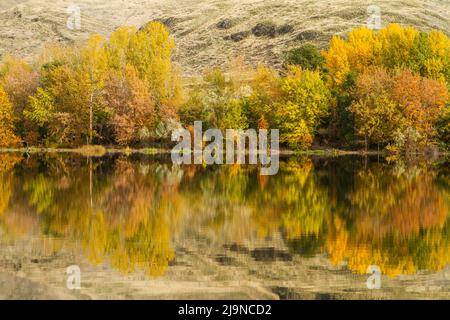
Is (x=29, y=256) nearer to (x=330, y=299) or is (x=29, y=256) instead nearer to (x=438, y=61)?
(x=330, y=299)

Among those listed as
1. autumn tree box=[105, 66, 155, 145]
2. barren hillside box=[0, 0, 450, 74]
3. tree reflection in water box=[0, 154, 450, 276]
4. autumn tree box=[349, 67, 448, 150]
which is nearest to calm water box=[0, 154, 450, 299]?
tree reflection in water box=[0, 154, 450, 276]

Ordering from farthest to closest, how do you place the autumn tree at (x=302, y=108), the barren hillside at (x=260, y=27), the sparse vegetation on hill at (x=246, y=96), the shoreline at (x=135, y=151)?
the barren hillside at (x=260, y=27), the autumn tree at (x=302, y=108), the shoreline at (x=135, y=151), the sparse vegetation on hill at (x=246, y=96)

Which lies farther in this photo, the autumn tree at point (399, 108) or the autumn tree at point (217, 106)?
the autumn tree at point (217, 106)

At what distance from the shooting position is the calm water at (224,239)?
13.4 metres

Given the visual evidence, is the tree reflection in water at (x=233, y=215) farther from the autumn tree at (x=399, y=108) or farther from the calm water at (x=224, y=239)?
the autumn tree at (x=399, y=108)

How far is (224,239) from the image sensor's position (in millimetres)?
18281

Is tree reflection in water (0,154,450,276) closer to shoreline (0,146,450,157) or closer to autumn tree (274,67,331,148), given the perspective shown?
shoreline (0,146,450,157)

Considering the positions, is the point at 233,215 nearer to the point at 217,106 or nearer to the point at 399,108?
the point at 399,108

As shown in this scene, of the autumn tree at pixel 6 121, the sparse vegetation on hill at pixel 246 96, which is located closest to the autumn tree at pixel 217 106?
the sparse vegetation on hill at pixel 246 96

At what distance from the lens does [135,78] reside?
221ft

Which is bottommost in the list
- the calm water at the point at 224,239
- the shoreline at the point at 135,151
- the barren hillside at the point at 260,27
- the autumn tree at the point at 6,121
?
the calm water at the point at 224,239

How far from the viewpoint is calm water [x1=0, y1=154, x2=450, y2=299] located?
13.4 metres

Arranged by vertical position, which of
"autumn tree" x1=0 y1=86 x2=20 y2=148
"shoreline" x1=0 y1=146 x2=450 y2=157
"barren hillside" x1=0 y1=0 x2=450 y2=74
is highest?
"barren hillside" x1=0 y1=0 x2=450 y2=74

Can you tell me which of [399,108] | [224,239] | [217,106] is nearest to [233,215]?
[224,239]
